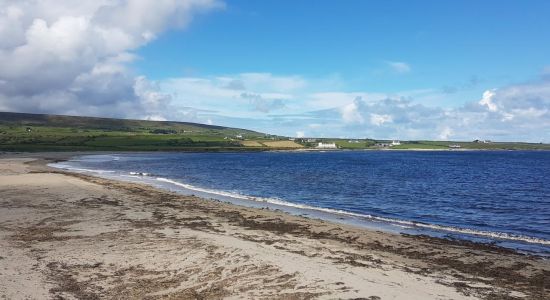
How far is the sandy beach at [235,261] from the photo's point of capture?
12500 mm

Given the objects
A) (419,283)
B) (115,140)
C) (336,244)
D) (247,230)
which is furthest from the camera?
(115,140)

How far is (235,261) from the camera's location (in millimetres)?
15406

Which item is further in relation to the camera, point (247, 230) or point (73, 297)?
point (247, 230)

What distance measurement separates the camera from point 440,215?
31.9m

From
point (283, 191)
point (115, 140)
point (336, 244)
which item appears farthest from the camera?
point (115, 140)

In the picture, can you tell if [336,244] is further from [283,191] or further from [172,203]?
[283,191]

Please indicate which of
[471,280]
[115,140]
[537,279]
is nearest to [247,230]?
[471,280]

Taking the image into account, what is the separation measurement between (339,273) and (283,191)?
1310 inches

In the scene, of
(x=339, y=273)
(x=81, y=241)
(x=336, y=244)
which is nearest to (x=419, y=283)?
(x=339, y=273)

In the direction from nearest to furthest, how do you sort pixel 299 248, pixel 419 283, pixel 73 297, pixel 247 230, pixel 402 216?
pixel 73 297 < pixel 419 283 < pixel 299 248 < pixel 247 230 < pixel 402 216

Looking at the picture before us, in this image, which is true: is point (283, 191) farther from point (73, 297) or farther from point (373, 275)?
point (73, 297)

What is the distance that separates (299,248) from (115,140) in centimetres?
17913

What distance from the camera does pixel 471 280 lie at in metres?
14.3

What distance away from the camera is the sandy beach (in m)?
12.5
